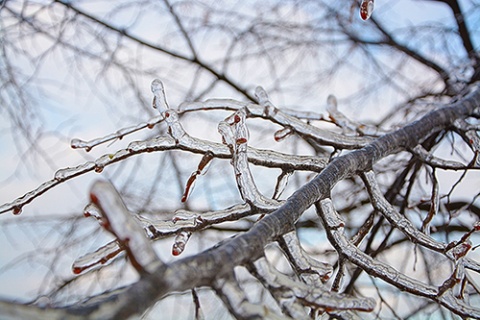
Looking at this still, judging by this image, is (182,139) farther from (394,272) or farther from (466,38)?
(466,38)

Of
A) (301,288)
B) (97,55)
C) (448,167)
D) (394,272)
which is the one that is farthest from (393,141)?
(97,55)

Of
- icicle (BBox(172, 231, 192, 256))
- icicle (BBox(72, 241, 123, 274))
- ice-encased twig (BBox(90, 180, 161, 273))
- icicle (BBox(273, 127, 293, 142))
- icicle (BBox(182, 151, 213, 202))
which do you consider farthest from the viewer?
icicle (BBox(273, 127, 293, 142))

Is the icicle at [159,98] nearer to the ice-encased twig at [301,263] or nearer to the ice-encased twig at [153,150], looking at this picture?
the ice-encased twig at [153,150]

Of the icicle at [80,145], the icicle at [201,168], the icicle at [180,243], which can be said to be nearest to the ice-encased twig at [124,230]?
the icicle at [180,243]

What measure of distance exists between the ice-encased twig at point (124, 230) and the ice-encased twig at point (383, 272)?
0.31 m

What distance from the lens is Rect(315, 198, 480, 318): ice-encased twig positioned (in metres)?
0.61

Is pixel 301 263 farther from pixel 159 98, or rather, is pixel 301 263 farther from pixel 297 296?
pixel 159 98

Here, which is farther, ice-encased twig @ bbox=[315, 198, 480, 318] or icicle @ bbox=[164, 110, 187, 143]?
icicle @ bbox=[164, 110, 187, 143]

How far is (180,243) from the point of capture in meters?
0.60

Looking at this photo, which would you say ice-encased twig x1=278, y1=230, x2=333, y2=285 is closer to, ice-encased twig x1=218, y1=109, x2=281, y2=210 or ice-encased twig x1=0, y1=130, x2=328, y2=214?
ice-encased twig x1=218, y1=109, x2=281, y2=210

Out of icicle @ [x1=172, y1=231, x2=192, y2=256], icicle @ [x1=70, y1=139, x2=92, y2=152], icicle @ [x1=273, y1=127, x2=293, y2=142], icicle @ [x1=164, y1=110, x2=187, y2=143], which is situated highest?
icicle @ [x1=273, y1=127, x2=293, y2=142]

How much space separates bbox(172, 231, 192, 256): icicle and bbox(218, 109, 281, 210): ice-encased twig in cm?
7

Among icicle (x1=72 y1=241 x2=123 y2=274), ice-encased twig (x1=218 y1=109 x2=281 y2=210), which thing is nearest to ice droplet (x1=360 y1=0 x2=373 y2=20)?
ice-encased twig (x1=218 y1=109 x2=281 y2=210)

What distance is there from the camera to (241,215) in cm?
63
